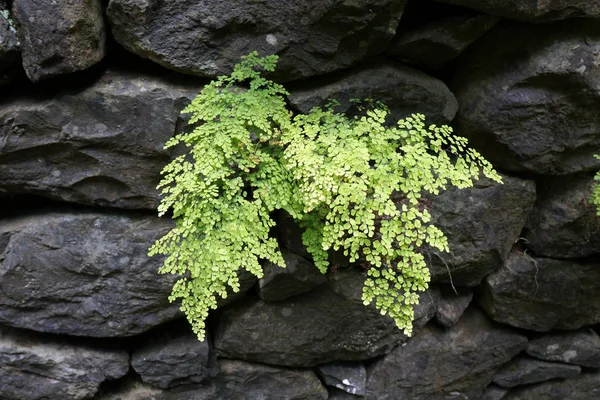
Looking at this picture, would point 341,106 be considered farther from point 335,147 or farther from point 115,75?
point 115,75

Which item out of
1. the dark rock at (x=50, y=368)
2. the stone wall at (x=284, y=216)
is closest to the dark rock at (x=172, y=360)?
the stone wall at (x=284, y=216)

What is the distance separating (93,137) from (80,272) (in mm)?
797

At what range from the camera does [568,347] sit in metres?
3.76

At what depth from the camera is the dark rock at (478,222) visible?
3131 mm

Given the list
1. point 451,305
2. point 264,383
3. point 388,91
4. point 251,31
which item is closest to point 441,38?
point 388,91

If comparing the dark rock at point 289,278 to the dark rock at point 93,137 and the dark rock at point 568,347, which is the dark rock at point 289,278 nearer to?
the dark rock at point 93,137

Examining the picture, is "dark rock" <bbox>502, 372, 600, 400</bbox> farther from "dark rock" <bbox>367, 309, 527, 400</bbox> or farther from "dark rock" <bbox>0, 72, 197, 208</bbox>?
"dark rock" <bbox>0, 72, 197, 208</bbox>

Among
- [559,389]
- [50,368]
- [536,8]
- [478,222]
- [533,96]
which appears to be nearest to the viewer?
[536,8]

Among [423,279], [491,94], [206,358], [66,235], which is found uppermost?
[491,94]

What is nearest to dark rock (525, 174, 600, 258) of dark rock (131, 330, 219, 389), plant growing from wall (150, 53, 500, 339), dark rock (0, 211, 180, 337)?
plant growing from wall (150, 53, 500, 339)

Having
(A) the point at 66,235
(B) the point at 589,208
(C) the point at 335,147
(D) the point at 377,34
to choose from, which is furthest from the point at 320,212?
(B) the point at 589,208

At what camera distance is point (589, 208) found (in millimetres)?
3314

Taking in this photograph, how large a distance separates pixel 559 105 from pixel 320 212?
164 cm

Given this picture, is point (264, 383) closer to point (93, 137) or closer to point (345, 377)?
point (345, 377)
